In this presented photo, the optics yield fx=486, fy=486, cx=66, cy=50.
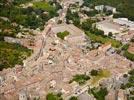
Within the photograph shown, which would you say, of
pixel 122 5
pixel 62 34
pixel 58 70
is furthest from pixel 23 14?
pixel 58 70

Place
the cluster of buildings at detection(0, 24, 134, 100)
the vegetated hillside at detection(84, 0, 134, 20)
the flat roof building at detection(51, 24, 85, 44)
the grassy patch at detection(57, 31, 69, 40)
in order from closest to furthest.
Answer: the cluster of buildings at detection(0, 24, 134, 100), the flat roof building at detection(51, 24, 85, 44), the grassy patch at detection(57, 31, 69, 40), the vegetated hillside at detection(84, 0, 134, 20)

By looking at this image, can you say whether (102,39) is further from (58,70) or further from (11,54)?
(58,70)

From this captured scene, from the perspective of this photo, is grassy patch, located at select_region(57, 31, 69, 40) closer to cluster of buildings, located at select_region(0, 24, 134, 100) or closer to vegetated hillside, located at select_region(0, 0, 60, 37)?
→ cluster of buildings, located at select_region(0, 24, 134, 100)

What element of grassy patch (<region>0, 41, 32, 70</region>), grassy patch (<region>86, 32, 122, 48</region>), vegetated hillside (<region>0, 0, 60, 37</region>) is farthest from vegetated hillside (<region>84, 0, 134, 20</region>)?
grassy patch (<region>0, 41, 32, 70</region>)

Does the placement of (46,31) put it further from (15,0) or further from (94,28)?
(15,0)

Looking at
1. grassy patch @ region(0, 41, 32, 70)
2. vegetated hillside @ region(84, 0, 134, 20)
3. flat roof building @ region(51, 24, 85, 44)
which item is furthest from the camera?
vegetated hillside @ region(84, 0, 134, 20)

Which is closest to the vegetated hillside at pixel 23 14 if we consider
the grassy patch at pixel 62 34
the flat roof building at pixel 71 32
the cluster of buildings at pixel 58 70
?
the flat roof building at pixel 71 32
